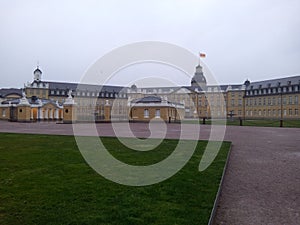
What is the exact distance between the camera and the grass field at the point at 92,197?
3.89m

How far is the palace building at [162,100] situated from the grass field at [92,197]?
35.0 m

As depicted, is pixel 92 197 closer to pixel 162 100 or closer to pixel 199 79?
pixel 162 100

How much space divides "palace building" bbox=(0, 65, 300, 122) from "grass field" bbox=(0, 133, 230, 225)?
34954 millimetres

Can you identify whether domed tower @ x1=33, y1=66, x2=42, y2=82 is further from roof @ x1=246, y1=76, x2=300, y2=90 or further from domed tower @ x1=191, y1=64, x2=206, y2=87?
roof @ x1=246, y1=76, x2=300, y2=90

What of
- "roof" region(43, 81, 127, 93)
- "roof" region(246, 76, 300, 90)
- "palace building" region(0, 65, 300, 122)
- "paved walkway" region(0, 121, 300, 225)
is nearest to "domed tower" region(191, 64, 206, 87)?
"palace building" region(0, 65, 300, 122)

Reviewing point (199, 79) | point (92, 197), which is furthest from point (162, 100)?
point (199, 79)

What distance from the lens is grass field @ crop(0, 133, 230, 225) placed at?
3893 millimetres

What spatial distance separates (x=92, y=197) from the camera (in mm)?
4805

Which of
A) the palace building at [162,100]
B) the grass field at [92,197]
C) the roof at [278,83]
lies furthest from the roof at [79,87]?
the grass field at [92,197]

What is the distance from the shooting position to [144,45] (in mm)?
13812

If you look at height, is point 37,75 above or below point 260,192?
above

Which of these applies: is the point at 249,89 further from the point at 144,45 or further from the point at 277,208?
the point at 277,208

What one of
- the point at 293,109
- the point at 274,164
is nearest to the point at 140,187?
the point at 274,164

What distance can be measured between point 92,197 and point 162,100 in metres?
37.6
